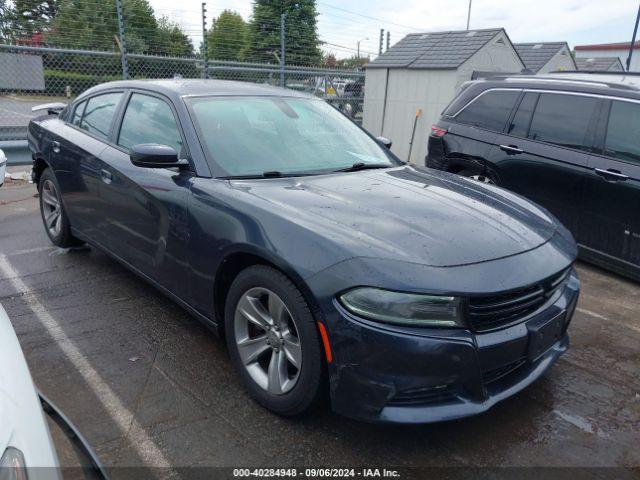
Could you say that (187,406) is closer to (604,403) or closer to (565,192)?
(604,403)

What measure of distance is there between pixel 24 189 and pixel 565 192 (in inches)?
278

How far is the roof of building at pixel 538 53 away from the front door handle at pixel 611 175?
9.22 metres

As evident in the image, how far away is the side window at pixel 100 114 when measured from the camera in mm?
3980

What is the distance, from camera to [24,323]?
11.5 feet

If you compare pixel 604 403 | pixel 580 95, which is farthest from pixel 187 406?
pixel 580 95

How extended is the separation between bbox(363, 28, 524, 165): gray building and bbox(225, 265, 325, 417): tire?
7.62 m

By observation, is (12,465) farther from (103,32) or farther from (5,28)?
(103,32)

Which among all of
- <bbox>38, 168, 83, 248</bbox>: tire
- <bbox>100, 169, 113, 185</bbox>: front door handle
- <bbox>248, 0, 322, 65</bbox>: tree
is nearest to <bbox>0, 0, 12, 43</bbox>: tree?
<bbox>38, 168, 83, 248</bbox>: tire

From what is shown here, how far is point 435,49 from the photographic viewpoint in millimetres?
10047

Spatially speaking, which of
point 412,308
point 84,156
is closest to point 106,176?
point 84,156

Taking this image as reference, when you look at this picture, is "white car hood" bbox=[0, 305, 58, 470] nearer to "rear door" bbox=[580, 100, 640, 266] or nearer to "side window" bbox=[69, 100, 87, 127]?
"side window" bbox=[69, 100, 87, 127]

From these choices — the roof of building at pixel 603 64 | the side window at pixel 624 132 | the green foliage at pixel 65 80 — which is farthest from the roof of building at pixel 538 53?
the green foliage at pixel 65 80

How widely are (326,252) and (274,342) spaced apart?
60 cm

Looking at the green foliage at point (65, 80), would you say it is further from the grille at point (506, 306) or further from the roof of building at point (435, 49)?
the grille at point (506, 306)
